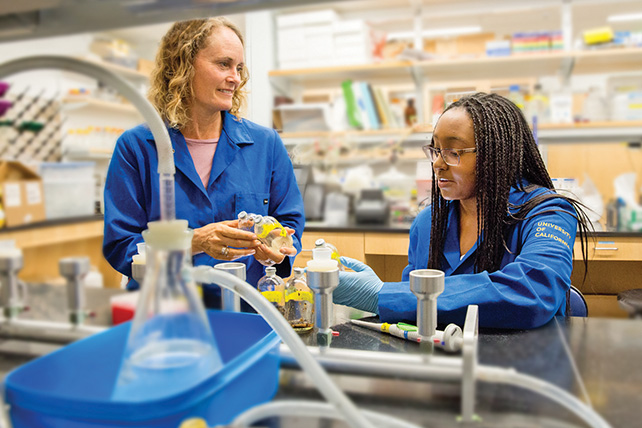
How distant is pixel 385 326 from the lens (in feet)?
3.77

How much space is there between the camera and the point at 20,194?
0.70 meters

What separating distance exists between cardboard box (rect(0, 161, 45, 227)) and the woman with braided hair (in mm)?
727

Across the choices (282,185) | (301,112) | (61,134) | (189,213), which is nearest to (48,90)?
(61,134)

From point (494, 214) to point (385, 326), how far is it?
49 cm

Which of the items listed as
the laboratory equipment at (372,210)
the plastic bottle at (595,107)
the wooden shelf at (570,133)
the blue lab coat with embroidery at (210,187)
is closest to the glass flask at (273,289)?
the blue lab coat with embroidery at (210,187)

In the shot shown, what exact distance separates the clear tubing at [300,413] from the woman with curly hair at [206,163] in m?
0.63

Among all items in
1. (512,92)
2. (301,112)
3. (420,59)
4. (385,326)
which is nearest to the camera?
(385,326)

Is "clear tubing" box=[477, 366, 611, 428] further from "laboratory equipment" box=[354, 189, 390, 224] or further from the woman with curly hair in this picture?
"laboratory equipment" box=[354, 189, 390, 224]

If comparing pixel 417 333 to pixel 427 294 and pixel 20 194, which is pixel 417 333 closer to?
pixel 427 294

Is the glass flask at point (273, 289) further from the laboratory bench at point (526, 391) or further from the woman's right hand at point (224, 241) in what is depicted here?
the laboratory bench at point (526, 391)

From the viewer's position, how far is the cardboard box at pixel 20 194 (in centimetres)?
67

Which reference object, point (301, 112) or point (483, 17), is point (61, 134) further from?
point (483, 17)

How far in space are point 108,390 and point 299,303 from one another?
594 mm

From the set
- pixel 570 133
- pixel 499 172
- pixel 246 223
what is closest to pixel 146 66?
pixel 246 223
